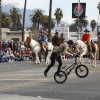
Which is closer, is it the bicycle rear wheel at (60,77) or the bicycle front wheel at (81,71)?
the bicycle rear wheel at (60,77)

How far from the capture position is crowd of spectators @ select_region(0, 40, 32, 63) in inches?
1276

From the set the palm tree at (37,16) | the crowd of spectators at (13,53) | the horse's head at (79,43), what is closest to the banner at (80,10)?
the crowd of spectators at (13,53)

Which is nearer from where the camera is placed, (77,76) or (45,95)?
(45,95)

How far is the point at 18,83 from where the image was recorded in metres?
16.4

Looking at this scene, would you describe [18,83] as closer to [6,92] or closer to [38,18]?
[6,92]

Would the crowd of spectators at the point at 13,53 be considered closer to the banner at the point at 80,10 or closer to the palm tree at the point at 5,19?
the banner at the point at 80,10

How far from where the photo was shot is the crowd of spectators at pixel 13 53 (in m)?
32.4

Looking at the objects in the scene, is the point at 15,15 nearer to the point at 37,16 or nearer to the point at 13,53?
the point at 37,16

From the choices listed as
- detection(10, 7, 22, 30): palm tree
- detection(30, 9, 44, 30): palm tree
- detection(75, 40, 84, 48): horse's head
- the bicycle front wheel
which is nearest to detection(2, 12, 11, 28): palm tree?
detection(10, 7, 22, 30): palm tree

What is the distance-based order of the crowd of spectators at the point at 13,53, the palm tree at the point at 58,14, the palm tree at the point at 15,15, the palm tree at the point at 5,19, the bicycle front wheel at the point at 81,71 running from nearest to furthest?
the bicycle front wheel at the point at 81,71 < the crowd of spectators at the point at 13,53 < the palm tree at the point at 5,19 < the palm tree at the point at 15,15 < the palm tree at the point at 58,14

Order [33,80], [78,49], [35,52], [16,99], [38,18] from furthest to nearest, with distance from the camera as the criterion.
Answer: [38,18] < [35,52] < [78,49] < [33,80] < [16,99]

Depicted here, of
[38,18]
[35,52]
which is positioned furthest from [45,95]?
[38,18]

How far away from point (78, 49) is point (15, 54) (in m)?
9.74

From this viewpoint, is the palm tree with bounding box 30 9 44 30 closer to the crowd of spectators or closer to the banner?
the banner
